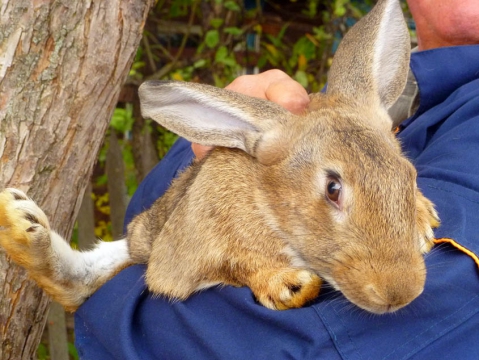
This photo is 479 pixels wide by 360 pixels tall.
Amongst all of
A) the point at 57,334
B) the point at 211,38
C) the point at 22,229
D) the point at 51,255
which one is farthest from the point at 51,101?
the point at 211,38

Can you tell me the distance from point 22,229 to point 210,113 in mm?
903

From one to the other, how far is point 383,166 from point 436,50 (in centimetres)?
98

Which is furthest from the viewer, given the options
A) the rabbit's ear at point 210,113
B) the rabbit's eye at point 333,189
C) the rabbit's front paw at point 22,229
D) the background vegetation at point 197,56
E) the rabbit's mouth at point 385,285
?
the background vegetation at point 197,56

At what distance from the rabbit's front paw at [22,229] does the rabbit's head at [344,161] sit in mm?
645

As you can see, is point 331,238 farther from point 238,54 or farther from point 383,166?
point 238,54

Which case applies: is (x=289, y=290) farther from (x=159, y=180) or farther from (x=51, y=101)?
(x=159, y=180)

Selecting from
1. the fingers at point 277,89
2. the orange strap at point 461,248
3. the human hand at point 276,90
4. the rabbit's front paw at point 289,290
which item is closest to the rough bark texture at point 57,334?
the human hand at point 276,90

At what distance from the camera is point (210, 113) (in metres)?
2.31

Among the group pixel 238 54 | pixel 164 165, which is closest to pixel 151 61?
pixel 238 54

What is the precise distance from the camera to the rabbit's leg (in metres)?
2.49

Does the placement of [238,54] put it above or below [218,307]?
below

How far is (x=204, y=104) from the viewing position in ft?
7.49

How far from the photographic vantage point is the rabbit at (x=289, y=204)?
Answer: 1871 mm

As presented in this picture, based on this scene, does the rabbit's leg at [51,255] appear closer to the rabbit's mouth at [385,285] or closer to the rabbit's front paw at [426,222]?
the rabbit's mouth at [385,285]
